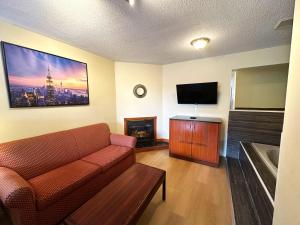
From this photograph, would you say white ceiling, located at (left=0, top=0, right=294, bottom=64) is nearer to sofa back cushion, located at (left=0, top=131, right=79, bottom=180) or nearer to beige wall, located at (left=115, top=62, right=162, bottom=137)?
beige wall, located at (left=115, top=62, right=162, bottom=137)

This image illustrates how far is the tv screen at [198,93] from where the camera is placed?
283 cm

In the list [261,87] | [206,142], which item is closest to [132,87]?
[206,142]

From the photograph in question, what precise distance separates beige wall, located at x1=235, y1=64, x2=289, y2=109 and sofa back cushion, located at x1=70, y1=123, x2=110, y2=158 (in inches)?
119

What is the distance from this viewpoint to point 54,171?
1639 mm

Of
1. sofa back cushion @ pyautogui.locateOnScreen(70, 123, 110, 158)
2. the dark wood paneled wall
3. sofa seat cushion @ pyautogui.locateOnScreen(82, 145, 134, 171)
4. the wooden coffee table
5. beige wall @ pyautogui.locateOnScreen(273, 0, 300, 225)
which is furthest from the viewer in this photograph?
the dark wood paneled wall

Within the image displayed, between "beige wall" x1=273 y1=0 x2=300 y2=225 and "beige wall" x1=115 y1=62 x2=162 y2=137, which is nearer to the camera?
"beige wall" x1=273 y1=0 x2=300 y2=225

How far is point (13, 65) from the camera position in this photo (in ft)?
5.34

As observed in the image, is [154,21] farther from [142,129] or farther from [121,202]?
[142,129]

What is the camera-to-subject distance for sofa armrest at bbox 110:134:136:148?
7.97ft

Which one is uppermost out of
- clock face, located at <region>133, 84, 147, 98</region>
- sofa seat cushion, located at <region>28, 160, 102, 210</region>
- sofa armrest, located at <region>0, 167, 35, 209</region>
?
clock face, located at <region>133, 84, 147, 98</region>

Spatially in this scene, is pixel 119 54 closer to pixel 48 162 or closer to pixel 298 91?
pixel 48 162

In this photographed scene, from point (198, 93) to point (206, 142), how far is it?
3.61 ft

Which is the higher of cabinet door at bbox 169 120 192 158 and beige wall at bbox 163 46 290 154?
beige wall at bbox 163 46 290 154

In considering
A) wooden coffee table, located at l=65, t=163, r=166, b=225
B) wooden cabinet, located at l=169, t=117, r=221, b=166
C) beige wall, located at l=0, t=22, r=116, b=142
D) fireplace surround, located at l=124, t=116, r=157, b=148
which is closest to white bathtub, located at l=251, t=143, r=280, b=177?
wooden cabinet, located at l=169, t=117, r=221, b=166
